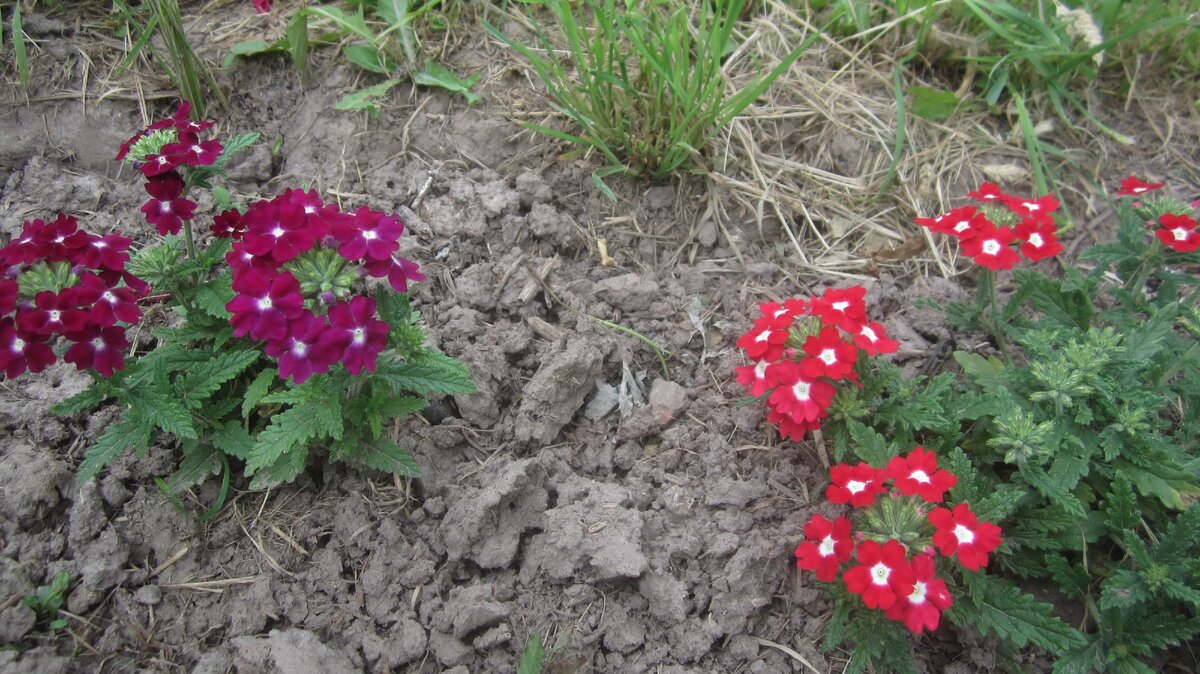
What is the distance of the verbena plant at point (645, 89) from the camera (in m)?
3.08

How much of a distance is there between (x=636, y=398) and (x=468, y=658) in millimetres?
1067

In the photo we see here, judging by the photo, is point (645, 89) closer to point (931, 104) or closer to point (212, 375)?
point (931, 104)

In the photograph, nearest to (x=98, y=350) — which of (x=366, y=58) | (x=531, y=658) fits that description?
(x=531, y=658)

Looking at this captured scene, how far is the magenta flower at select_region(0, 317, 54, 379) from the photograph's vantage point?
78.4 inches

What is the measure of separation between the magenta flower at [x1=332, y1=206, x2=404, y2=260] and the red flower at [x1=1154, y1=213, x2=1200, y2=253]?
2.47 m

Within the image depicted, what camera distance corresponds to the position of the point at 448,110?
3434mm

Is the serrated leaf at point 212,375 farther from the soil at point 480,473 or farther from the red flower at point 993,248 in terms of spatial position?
the red flower at point 993,248

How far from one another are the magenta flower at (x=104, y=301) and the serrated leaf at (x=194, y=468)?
20.7 inches

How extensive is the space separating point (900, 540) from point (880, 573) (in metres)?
0.14

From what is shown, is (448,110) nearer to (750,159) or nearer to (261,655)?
(750,159)

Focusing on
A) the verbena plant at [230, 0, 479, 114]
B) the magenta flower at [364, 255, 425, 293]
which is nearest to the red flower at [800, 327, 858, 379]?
the magenta flower at [364, 255, 425, 293]

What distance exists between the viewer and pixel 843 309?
2516mm

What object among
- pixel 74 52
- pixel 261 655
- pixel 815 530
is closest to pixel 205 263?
pixel 261 655

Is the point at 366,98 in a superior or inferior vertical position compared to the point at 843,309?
superior
